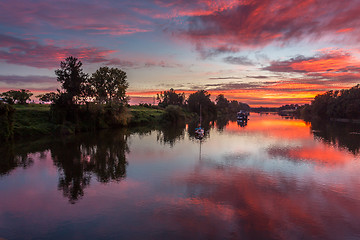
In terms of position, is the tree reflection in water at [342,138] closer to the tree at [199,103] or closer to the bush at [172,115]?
the bush at [172,115]

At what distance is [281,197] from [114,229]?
16.4 m

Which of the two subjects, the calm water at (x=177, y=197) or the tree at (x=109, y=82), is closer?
the calm water at (x=177, y=197)

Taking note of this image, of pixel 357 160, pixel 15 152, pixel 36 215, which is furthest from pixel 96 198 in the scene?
pixel 357 160

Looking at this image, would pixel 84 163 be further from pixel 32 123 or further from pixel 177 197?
pixel 32 123

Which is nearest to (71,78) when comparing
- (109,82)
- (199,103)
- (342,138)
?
(109,82)

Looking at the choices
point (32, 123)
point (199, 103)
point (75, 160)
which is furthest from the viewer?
point (199, 103)

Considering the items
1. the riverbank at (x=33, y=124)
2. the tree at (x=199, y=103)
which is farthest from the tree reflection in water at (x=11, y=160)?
the tree at (x=199, y=103)

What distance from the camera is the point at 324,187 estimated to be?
2652 centimetres

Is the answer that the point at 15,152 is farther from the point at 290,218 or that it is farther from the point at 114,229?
the point at 290,218

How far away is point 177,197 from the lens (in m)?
22.9

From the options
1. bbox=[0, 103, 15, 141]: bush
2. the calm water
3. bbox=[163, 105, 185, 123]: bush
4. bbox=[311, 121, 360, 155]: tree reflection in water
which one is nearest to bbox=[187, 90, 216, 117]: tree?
bbox=[163, 105, 185, 123]: bush

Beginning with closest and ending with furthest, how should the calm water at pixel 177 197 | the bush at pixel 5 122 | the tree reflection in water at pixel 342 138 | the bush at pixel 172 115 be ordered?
the calm water at pixel 177 197 < the bush at pixel 5 122 < the tree reflection in water at pixel 342 138 < the bush at pixel 172 115

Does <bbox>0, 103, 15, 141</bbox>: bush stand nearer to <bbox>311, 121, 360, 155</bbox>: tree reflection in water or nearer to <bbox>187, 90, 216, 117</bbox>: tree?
<bbox>311, 121, 360, 155</bbox>: tree reflection in water

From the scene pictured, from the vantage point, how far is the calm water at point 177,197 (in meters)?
16.9
